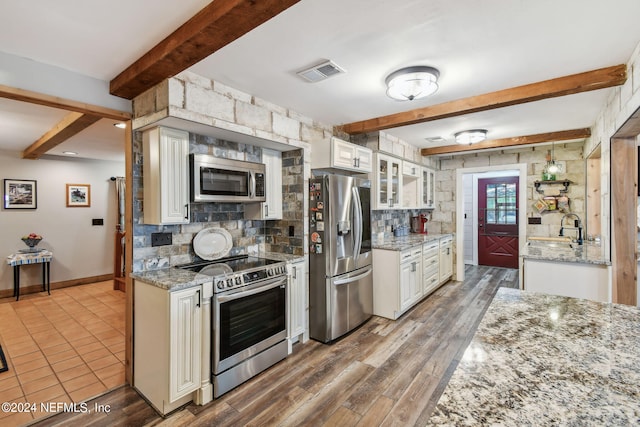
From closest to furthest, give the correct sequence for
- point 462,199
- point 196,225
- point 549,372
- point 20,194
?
point 549,372 < point 196,225 < point 20,194 < point 462,199

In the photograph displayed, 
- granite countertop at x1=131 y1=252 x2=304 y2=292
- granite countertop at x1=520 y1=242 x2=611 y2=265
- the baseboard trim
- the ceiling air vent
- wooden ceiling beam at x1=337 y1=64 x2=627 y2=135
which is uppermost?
the ceiling air vent

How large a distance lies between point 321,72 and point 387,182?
2278 mm

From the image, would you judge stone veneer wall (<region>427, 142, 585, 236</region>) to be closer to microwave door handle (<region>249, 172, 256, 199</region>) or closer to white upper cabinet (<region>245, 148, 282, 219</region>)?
white upper cabinet (<region>245, 148, 282, 219</region>)

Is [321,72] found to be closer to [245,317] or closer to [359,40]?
[359,40]

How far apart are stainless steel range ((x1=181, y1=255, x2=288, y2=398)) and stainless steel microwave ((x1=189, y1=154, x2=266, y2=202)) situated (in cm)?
61

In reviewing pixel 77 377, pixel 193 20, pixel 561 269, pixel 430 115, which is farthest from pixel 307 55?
pixel 77 377

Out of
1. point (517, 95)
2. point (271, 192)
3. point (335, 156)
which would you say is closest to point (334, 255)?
point (271, 192)

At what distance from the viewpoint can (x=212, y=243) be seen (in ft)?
9.36

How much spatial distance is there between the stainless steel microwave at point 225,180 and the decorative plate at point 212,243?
0.41 meters

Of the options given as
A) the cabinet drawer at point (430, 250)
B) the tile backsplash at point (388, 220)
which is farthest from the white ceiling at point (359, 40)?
the cabinet drawer at point (430, 250)

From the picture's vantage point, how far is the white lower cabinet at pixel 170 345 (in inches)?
79.4

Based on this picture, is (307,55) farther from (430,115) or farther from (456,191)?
(456,191)

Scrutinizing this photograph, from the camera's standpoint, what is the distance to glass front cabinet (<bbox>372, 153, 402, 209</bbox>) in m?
4.00

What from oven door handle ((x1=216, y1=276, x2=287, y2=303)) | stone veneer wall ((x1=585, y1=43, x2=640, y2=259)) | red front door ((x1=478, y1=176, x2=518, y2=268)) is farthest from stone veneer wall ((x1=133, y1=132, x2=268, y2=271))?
red front door ((x1=478, y1=176, x2=518, y2=268))
